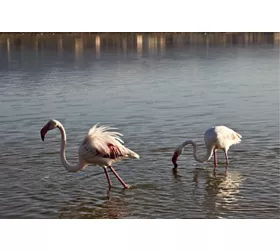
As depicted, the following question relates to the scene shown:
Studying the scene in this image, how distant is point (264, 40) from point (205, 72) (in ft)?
14.2

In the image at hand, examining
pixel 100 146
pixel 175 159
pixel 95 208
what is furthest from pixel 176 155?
pixel 95 208

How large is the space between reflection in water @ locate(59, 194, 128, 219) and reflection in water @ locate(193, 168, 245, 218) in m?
0.92

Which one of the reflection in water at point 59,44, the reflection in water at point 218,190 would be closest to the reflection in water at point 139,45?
the reflection in water at point 59,44

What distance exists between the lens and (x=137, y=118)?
1060 centimetres

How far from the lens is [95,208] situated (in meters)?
7.23

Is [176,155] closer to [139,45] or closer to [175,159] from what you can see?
[175,159]

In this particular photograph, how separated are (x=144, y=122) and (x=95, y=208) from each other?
11.2 feet

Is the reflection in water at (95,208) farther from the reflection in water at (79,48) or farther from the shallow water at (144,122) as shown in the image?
the reflection in water at (79,48)

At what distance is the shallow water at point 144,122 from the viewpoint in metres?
7.32

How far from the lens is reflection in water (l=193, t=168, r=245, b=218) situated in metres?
7.04
